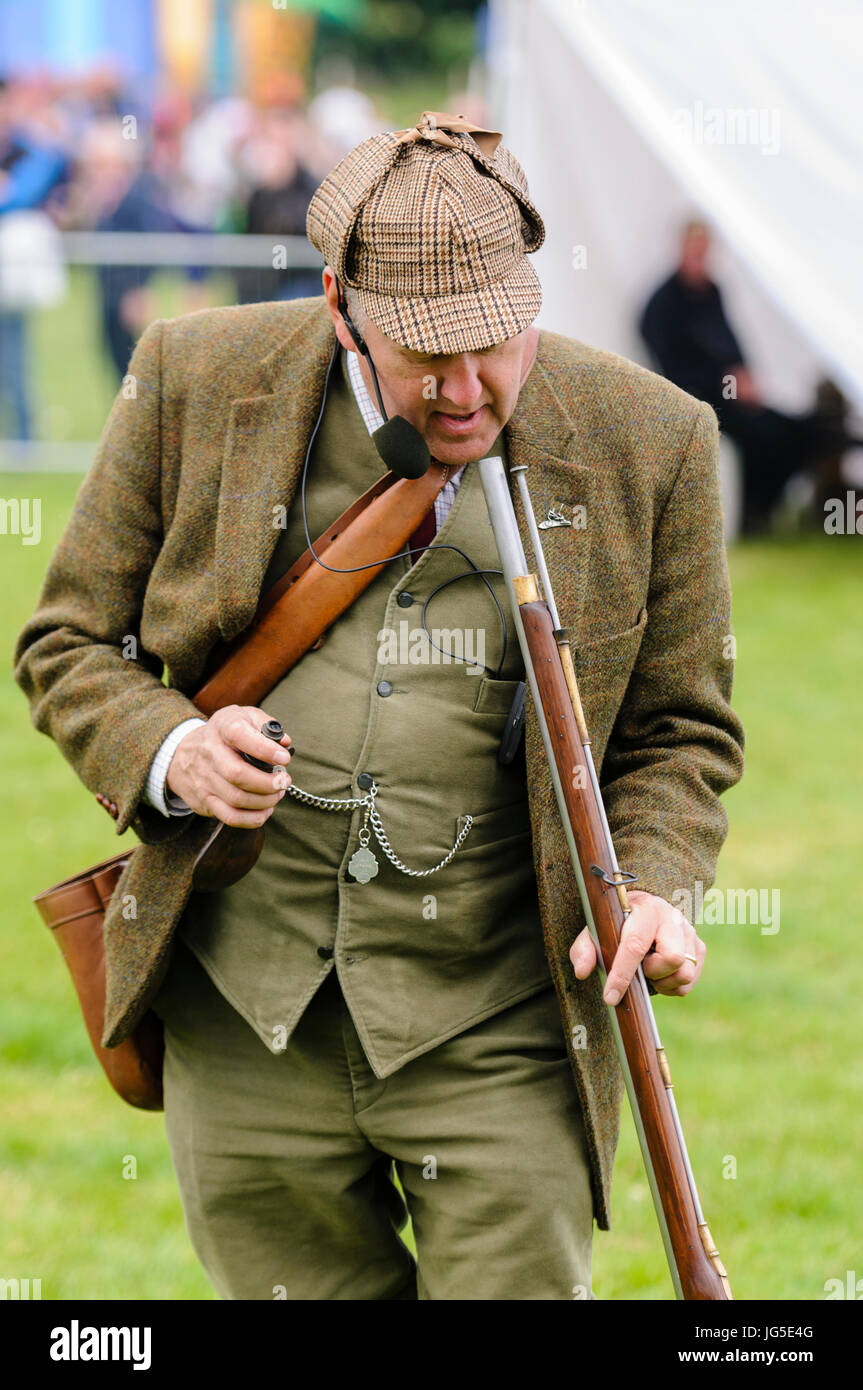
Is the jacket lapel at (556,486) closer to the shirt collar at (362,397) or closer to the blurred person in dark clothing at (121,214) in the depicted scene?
the shirt collar at (362,397)

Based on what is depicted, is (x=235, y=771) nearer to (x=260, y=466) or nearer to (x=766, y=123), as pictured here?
(x=260, y=466)

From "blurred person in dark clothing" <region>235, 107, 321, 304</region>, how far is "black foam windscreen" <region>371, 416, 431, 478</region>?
11784 millimetres

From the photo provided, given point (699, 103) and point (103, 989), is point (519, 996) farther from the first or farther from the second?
point (699, 103)

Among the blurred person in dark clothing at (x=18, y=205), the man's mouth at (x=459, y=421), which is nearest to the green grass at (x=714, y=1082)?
the man's mouth at (x=459, y=421)

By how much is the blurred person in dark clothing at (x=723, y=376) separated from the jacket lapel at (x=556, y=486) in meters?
10.2

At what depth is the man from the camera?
9.56 feet

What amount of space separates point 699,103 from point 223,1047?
369 cm

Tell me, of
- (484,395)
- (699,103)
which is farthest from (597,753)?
(699,103)

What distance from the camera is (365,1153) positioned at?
315cm

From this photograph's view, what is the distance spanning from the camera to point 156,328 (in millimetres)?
3111

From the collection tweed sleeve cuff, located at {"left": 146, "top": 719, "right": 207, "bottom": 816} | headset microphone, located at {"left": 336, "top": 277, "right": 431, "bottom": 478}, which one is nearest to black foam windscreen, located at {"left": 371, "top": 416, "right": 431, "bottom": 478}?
headset microphone, located at {"left": 336, "top": 277, "right": 431, "bottom": 478}

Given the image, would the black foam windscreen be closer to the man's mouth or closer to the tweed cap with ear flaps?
the man's mouth

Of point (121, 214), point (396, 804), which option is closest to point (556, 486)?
point (396, 804)

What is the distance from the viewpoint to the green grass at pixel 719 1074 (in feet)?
15.5
